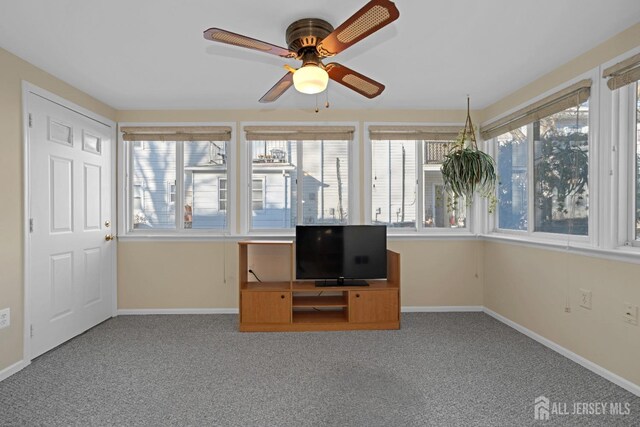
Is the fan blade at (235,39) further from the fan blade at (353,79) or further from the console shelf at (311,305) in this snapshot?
the console shelf at (311,305)

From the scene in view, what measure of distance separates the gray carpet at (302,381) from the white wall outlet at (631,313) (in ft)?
1.53

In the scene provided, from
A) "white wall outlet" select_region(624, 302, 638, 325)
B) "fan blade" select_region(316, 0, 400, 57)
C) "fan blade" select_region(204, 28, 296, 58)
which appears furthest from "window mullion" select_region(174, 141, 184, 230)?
"white wall outlet" select_region(624, 302, 638, 325)

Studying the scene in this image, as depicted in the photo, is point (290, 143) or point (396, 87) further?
point (290, 143)

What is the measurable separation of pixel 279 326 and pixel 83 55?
2.87 meters

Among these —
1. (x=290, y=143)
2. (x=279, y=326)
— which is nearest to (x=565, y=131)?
→ (x=290, y=143)

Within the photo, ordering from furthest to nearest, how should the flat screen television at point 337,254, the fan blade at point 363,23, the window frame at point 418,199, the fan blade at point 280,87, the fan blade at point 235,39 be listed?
the window frame at point 418,199 < the flat screen television at point 337,254 < the fan blade at point 280,87 < the fan blade at point 235,39 < the fan blade at point 363,23

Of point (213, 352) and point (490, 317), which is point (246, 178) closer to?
point (213, 352)

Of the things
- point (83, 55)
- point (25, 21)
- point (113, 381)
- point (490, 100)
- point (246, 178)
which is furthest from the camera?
point (246, 178)

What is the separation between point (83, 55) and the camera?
2602 mm

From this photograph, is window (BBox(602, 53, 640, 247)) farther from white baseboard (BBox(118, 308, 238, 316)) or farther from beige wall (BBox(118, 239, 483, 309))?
white baseboard (BBox(118, 308, 238, 316))

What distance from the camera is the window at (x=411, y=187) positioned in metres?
4.02

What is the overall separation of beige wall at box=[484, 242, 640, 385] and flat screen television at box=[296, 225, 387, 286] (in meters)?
1.30

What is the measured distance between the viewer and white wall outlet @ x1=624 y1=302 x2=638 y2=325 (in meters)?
2.19

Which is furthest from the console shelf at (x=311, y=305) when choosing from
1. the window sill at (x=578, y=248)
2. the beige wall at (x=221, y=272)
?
the window sill at (x=578, y=248)
